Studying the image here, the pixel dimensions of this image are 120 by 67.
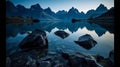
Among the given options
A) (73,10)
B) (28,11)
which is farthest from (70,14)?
(28,11)

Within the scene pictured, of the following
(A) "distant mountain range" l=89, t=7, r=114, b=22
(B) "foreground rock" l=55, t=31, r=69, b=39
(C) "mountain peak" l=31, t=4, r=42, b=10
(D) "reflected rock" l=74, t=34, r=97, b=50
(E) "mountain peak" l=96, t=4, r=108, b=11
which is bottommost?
(D) "reflected rock" l=74, t=34, r=97, b=50

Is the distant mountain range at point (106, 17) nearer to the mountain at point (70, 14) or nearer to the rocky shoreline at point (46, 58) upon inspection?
the mountain at point (70, 14)

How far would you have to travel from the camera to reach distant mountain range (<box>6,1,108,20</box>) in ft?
5.17

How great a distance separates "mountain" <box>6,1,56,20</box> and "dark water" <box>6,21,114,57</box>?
0.25 feet

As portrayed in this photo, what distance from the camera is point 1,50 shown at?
1563 mm

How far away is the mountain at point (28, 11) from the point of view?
156cm

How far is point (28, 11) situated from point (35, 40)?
11.8 inches

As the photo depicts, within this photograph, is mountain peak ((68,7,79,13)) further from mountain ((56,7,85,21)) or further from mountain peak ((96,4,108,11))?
mountain peak ((96,4,108,11))

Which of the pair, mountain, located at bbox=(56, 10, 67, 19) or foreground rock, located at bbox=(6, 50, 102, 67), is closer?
foreground rock, located at bbox=(6, 50, 102, 67)

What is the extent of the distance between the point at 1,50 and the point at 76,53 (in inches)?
29.0

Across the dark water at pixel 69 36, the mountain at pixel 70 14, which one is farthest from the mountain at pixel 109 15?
the mountain at pixel 70 14

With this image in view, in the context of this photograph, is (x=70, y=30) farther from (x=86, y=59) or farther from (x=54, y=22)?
(x=86, y=59)

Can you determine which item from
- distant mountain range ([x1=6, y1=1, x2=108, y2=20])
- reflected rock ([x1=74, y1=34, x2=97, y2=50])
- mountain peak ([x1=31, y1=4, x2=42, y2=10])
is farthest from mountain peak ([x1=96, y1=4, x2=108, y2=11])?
mountain peak ([x1=31, y1=4, x2=42, y2=10])

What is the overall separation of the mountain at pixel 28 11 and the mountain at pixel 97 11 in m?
0.37
